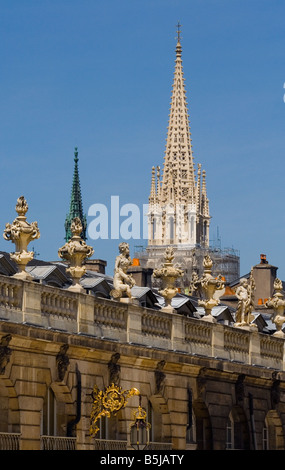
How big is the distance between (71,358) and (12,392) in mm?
3303

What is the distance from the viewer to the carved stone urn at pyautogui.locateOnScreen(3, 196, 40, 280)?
50938 mm

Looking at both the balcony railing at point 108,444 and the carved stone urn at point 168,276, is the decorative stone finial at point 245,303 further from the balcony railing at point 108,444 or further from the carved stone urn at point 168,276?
the balcony railing at point 108,444

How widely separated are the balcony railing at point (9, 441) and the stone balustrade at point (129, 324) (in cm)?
342

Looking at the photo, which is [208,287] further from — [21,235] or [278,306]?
[21,235]

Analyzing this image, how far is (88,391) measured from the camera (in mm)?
53844

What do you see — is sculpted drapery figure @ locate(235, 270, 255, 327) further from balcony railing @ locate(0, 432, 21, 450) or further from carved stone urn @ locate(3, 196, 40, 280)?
balcony railing @ locate(0, 432, 21, 450)

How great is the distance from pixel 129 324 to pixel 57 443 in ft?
19.7

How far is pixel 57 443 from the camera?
5228 centimetres

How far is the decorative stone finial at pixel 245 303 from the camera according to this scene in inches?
2639

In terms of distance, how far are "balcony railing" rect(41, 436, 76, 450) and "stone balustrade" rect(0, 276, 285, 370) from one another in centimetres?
342

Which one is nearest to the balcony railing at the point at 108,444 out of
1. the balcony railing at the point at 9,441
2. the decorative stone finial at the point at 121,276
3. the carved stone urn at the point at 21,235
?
the balcony railing at the point at 9,441

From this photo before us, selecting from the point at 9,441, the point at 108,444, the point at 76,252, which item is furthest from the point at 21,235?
the point at 108,444

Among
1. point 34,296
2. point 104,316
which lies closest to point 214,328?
point 104,316

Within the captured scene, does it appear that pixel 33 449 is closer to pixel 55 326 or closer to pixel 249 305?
pixel 55 326
